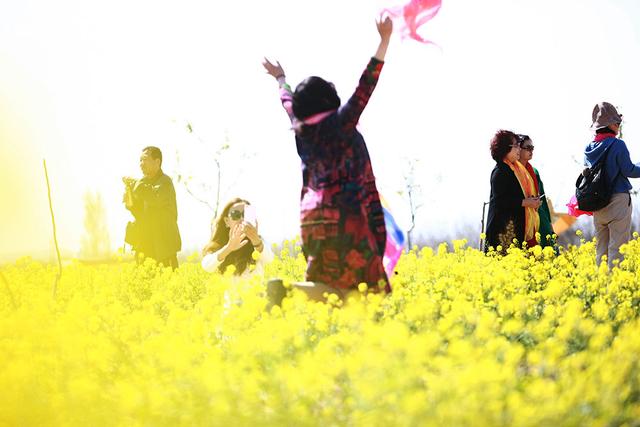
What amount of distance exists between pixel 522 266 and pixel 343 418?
543 cm

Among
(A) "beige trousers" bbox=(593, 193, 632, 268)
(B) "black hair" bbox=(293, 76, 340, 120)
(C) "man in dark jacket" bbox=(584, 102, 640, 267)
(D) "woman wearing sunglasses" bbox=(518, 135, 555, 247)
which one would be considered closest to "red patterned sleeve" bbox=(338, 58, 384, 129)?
(B) "black hair" bbox=(293, 76, 340, 120)

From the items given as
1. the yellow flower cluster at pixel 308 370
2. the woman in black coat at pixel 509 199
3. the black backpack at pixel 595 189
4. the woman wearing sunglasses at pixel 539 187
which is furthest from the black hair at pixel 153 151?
the black backpack at pixel 595 189

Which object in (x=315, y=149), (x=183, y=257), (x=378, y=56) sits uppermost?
(x=378, y=56)

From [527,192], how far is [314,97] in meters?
4.25

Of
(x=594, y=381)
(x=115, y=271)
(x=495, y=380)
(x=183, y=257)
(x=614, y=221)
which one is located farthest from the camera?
(x=183, y=257)

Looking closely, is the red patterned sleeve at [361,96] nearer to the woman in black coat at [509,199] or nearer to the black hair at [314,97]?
the black hair at [314,97]

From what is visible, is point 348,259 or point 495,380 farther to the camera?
point 348,259

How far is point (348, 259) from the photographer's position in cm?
535

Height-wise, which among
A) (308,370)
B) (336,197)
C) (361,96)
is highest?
(361,96)

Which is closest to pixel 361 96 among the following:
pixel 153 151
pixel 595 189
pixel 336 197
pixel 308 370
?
pixel 336 197

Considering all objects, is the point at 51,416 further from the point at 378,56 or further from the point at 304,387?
the point at 378,56

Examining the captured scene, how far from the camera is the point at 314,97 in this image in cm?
533

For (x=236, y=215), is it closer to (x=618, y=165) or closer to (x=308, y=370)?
(x=308, y=370)

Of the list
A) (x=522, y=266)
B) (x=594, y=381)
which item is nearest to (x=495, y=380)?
(x=594, y=381)
